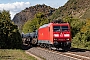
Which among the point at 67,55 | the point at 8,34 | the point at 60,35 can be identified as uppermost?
the point at 8,34

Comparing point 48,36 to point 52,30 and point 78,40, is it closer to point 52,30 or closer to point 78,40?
point 52,30

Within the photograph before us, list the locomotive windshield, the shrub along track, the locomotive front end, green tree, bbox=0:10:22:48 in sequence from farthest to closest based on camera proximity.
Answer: green tree, bbox=0:10:22:48 → the locomotive windshield → the locomotive front end → the shrub along track

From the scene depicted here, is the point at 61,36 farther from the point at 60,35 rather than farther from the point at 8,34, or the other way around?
the point at 8,34

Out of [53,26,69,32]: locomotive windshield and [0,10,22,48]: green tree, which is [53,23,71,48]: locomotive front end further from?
[0,10,22,48]: green tree

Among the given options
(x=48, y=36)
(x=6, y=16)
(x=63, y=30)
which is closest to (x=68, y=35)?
(x=63, y=30)

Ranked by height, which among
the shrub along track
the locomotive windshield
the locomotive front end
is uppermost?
the locomotive windshield

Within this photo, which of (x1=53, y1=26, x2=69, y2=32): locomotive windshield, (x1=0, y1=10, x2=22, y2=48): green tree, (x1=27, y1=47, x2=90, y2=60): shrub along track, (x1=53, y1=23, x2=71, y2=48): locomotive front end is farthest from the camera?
(x1=0, y1=10, x2=22, y2=48): green tree

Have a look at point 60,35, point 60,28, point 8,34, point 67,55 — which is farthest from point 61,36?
point 8,34

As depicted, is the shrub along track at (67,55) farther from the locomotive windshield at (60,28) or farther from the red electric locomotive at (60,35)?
the locomotive windshield at (60,28)

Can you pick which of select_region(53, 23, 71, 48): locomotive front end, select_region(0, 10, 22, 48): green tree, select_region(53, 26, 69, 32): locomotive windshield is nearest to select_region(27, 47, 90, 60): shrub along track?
select_region(53, 23, 71, 48): locomotive front end

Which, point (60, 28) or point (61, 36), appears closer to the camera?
point (61, 36)

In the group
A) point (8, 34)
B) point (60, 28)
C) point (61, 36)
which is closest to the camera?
point (61, 36)

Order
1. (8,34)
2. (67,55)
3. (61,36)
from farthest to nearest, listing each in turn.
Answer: (8,34)
(61,36)
(67,55)

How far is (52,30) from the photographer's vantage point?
32.2 metres
